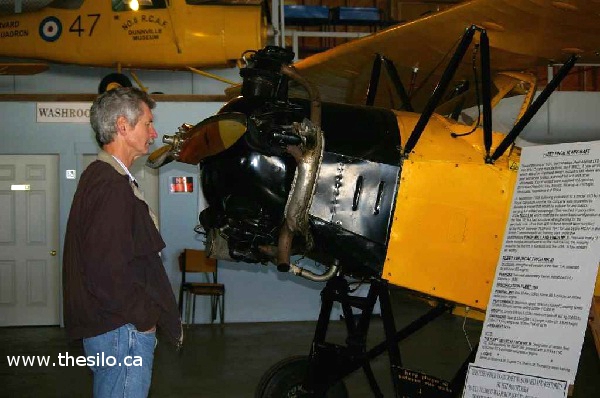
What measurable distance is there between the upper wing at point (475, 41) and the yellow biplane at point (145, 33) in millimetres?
5233

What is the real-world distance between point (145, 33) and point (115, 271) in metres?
8.28

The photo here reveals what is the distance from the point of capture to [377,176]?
3510mm

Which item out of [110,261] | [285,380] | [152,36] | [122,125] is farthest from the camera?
[152,36]

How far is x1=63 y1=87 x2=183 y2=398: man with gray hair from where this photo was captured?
98.1 inches

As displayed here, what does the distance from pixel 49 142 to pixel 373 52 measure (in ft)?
20.1

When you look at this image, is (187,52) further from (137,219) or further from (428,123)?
(137,219)

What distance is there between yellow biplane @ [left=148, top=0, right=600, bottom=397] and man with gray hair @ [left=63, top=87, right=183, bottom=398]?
2.05 feet

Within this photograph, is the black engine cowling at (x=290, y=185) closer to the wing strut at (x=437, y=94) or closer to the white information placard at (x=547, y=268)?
the wing strut at (x=437, y=94)

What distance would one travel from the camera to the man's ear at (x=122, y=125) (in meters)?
2.68

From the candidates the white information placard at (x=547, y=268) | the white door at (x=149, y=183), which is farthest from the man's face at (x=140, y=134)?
the white door at (x=149, y=183)

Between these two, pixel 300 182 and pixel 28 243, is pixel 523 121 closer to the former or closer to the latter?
pixel 300 182

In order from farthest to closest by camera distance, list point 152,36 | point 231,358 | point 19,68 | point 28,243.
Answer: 1. point 152,36
2. point 28,243
3. point 19,68
4. point 231,358

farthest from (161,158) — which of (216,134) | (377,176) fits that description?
(377,176)

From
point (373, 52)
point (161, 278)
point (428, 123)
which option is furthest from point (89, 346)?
→ point (373, 52)
